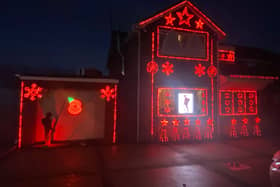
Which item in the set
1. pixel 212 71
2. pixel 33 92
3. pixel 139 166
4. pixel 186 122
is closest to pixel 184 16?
pixel 212 71

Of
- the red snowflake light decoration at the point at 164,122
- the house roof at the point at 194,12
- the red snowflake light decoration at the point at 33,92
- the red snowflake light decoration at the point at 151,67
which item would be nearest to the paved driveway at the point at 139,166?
the red snowflake light decoration at the point at 164,122

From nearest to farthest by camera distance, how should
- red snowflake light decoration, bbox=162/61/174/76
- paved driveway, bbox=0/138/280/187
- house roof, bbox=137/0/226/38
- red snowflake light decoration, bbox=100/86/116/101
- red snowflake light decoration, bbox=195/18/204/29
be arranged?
paved driveway, bbox=0/138/280/187 < red snowflake light decoration, bbox=100/86/116/101 < house roof, bbox=137/0/226/38 < red snowflake light decoration, bbox=162/61/174/76 < red snowflake light decoration, bbox=195/18/204/29

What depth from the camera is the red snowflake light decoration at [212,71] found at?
12164 mm

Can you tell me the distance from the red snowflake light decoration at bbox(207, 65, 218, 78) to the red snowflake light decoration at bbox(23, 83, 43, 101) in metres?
10.0

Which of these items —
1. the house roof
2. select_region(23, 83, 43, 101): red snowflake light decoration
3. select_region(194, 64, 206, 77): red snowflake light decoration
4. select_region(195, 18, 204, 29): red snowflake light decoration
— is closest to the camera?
select_region(23, 83, 43, 101): red snowflake light decoration

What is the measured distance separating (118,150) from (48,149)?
347 cm

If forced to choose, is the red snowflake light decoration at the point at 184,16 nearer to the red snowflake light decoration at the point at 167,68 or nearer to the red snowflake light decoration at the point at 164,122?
the red snowflake light decoration at the point at 167,68

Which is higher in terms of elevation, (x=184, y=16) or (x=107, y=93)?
(x=184, y=16)

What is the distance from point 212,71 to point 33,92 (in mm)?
10572

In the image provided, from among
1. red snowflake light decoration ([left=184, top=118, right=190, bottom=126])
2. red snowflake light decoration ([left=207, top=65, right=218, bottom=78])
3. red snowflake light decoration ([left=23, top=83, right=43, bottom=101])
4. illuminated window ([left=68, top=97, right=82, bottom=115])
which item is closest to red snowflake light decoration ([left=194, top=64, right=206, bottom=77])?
red snowflake light decoration ([left=207, top=65, right=218, bottom=78])

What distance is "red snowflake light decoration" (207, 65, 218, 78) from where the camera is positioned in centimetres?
1216

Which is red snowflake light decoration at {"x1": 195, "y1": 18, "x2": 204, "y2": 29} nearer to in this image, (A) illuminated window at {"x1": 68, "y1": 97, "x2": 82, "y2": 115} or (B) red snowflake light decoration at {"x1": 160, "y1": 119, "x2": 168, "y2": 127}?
(B) red snowflake light decoration at {"x1": 160, "y1": 119, "x2": 168, "y2": 127}

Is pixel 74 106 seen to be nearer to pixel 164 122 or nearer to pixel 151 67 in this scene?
pixel 151 67

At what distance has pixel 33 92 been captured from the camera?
1012 cm
